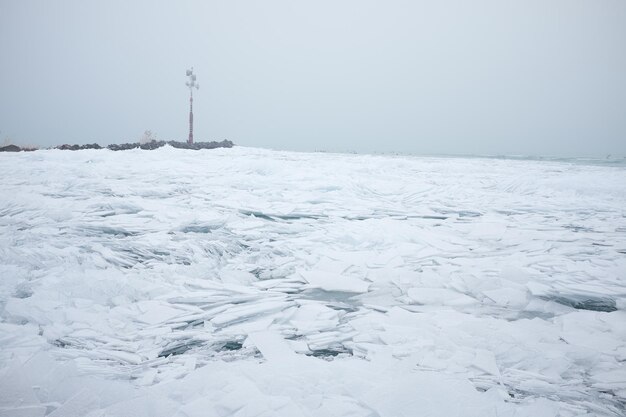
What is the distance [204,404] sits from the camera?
0.84m

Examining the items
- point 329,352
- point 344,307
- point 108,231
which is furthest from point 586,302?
point 108,231

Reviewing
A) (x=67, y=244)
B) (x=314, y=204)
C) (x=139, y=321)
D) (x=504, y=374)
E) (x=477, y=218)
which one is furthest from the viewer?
(x=314, y=204)

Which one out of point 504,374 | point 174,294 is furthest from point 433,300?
point 174,294

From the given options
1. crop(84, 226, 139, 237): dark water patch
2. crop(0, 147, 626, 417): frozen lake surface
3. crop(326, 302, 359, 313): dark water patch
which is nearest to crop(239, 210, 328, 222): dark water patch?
crop(0, 147, 626, 417): frozen lake surface

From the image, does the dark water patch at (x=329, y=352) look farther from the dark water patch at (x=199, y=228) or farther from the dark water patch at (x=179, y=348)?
the dark water patch at (x=199, y=228)

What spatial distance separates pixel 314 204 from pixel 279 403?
2.72 meters

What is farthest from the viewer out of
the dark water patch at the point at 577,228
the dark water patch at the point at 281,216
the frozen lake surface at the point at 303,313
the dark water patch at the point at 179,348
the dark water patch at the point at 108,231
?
the dark water patch at the point at 281,216

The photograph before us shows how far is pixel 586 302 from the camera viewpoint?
1.56 m

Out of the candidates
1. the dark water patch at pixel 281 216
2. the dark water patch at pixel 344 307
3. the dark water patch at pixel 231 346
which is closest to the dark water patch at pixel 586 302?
the dark water patch at pixel 344 307

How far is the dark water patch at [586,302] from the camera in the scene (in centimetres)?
151

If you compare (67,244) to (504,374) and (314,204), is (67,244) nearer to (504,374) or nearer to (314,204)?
(314,204)

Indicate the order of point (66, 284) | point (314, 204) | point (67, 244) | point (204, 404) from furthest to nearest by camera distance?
point (314, 204) → point (67, 244) → point (66, 284) → point (204, 404)

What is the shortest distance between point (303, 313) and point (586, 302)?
4.42 ft

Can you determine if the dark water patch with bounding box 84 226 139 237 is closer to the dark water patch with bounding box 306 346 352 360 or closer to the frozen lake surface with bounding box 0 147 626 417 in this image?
the frozen lake surface with bounding box 0 147 626 417
